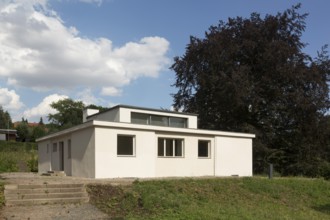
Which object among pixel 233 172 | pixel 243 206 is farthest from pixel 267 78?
pixel 243 206

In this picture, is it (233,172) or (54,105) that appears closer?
(233,172)

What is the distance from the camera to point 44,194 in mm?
14961

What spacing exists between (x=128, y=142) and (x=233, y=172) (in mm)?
8731

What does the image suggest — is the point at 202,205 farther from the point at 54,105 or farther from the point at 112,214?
the point at 54,105

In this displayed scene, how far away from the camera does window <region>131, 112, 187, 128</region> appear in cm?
2733

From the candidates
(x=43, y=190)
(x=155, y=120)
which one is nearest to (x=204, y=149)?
(x=155, y=120)

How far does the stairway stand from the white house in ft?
21.2

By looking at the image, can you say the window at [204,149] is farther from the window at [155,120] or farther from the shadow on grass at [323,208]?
the shadow on grass at [323,208]

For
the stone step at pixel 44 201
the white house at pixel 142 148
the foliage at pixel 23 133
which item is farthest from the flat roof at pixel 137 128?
the foliage at pixel 23 133

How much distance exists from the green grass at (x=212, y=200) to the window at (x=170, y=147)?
19.4ft

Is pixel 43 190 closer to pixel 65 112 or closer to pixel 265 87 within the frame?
pixel 265 87

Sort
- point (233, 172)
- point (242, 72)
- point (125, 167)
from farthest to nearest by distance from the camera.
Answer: point (242, 72) → point (233, 172) → point (125, 167)

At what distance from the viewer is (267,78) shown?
37.2 metres

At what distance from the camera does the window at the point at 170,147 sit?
84.8 feet
